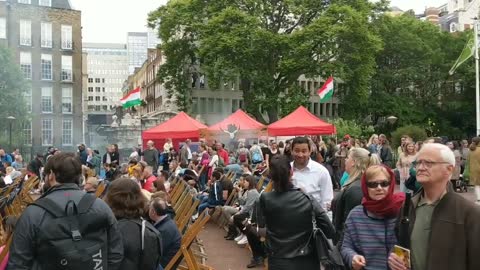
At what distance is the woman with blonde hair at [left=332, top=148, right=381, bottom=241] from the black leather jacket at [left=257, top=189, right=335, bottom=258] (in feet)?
1.08

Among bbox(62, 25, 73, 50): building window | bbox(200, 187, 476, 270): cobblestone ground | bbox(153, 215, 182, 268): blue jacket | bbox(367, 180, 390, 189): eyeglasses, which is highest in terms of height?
bbox(62, 25, 73, 50): building window

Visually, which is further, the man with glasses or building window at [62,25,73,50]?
building window at [62,25,73,50]

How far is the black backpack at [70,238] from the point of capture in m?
3.38

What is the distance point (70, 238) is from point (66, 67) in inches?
2233

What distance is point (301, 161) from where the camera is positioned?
212 inches

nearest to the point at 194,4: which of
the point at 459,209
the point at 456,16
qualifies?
the point at 459,209

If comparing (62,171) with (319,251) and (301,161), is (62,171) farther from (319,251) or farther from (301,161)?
(301,161)

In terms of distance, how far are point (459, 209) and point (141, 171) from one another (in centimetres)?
889

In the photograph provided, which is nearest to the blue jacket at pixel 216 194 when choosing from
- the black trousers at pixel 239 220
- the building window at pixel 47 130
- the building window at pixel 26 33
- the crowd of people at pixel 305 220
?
the black trousers at pixel 239 220

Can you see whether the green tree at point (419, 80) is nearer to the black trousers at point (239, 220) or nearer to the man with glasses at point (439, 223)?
the black trousers at point (239, 220)

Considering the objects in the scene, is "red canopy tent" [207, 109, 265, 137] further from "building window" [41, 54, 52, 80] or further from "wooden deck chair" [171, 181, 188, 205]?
"building window" [41, 54, 52, 80]

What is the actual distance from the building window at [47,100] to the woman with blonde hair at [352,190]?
2177 inches

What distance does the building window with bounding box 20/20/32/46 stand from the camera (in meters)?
55.0

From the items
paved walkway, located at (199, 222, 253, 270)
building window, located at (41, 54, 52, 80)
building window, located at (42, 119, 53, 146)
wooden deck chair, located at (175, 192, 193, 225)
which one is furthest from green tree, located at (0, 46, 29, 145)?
wooden deck chair, located at (175, 192, 193, 225)
